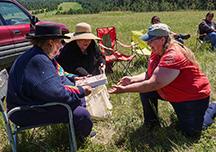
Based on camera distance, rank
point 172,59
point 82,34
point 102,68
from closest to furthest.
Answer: point 172,59
point 82,34
point 102,68

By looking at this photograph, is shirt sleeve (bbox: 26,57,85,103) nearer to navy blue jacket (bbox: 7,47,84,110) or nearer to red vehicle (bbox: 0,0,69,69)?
navy blue jacket (bbox: 7,47,84,110)

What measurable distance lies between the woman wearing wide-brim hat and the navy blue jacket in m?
1.63

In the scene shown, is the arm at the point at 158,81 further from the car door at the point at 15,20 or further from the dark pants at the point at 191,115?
the car door at the point at 15,20

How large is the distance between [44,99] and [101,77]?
99cm

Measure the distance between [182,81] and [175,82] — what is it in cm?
7

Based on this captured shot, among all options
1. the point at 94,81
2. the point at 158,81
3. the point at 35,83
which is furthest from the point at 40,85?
the point at 158,81

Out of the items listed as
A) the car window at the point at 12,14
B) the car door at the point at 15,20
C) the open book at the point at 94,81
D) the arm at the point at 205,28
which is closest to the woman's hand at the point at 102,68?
the open book at the point at 94,81

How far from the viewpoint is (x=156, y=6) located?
5194 cm

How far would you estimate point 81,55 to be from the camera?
16.0 ft

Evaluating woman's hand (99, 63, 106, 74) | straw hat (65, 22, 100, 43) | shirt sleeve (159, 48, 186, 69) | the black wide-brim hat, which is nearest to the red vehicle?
straw hat (65, 22, 100, 43)

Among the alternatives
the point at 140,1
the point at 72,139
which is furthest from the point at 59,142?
the point at 140,1

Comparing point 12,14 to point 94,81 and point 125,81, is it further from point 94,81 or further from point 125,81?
point 125,81

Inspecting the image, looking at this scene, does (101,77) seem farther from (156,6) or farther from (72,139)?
(156,6)

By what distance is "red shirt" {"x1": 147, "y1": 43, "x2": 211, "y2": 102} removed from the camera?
338 cm
